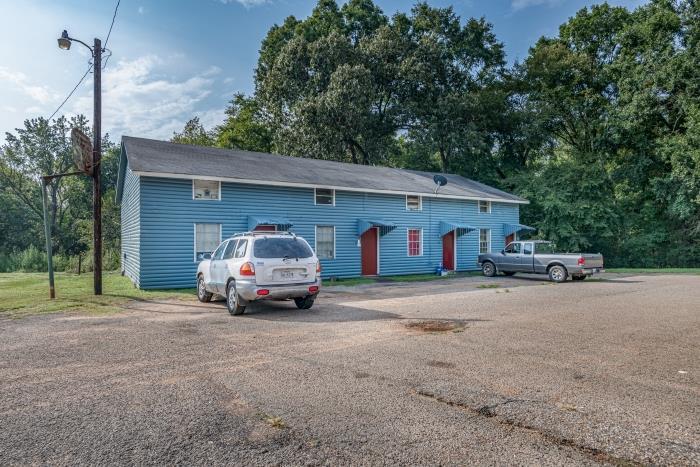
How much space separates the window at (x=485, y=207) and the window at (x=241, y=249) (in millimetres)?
17954

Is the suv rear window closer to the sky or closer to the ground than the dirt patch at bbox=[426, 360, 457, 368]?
closer to the sky

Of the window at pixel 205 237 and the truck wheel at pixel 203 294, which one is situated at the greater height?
the window at pixel 205 237

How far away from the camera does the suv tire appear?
17.1 metres

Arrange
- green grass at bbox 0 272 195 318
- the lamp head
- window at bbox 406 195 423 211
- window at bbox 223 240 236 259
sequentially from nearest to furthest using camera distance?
window at bbox 223 240 236 259 < green grass at bbox 0 272 195 318 < the lamp head < window at bbox 406 195 423 211

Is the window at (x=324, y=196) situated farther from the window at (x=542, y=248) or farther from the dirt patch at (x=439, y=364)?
the dirt patch at (x=439, y=364)

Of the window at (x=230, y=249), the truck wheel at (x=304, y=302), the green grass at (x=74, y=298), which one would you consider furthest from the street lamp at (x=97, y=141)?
the truck wheel at (x=304, y=302)

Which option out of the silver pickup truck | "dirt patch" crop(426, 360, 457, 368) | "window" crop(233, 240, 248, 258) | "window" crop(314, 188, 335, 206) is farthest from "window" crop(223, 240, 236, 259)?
the silver pickup truck

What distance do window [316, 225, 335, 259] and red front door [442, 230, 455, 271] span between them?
274 inches

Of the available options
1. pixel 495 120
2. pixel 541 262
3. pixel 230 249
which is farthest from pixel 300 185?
pixel 495 120

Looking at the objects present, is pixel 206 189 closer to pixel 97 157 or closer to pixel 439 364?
pixel 97 157

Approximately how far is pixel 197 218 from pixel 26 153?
1428 inches

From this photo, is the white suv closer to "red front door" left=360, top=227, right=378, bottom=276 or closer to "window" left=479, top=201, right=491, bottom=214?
"red front door" left=360, top=227, right=378, bottom=276

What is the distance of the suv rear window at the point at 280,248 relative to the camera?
9352 mm

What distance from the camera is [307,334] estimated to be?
7426 mm
